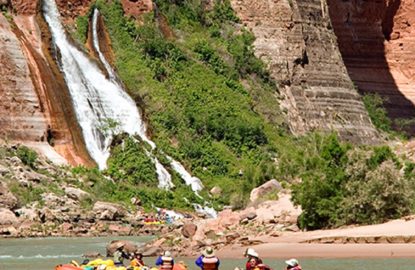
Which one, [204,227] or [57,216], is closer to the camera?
[204,227]

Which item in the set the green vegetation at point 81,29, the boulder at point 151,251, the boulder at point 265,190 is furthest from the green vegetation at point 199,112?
the boulder at point 151,251

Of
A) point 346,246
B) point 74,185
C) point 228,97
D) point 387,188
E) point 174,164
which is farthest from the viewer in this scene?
point 228,97

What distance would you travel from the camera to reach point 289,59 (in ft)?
247

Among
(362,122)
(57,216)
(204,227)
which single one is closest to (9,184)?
(57,216)

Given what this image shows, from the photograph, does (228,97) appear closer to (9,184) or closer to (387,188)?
(9,184)

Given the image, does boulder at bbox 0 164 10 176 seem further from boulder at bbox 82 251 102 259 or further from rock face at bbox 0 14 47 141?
boulder at bbox 82 251 102 259

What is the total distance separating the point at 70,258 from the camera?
39000 mm

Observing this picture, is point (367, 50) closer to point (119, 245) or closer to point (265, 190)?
point (265, 190)

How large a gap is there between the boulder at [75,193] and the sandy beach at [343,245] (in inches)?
580

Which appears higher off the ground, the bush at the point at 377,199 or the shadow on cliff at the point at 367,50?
the bush at the point at 377,199

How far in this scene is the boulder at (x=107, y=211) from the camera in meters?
51.9

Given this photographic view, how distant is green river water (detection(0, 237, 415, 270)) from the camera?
33094mm

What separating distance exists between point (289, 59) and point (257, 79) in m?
2.74

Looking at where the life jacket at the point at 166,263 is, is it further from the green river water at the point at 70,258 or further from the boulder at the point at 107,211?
the boulder at the point at 107,211
